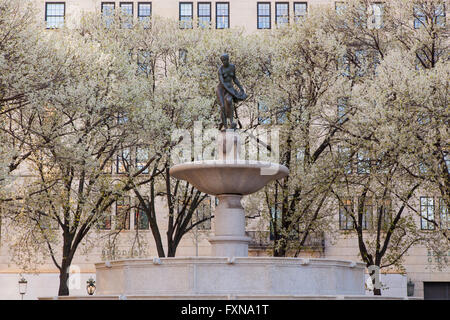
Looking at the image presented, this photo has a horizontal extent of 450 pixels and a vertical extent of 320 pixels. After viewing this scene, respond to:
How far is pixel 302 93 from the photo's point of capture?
33188 millimetres

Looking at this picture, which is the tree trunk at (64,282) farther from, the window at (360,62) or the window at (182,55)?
the window at (360,62)

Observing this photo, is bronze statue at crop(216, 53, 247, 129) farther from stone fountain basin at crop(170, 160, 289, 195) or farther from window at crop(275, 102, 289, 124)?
window at crop(275, 102, 289, 124)

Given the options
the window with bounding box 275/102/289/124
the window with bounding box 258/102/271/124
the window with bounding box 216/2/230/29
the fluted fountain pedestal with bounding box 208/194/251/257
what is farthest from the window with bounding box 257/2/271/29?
the fluted fountain pedestal with bounding box 208/194/251/257

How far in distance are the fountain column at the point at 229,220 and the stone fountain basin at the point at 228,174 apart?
21cm

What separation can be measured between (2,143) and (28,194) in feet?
8.24

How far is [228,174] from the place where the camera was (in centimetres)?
1977

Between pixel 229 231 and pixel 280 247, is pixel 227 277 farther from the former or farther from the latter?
pixel 280 247

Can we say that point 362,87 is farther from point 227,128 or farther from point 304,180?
point 227,128

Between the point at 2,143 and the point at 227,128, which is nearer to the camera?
the point at 227,128

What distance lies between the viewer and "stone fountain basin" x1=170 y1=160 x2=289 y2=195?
64.0 feet

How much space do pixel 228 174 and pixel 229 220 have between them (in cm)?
146

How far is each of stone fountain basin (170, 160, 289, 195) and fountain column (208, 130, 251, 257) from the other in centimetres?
21

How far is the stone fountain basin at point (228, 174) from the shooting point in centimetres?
1950
